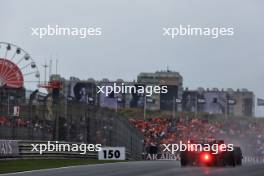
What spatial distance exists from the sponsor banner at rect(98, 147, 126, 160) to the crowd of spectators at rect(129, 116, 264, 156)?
734 centimetres

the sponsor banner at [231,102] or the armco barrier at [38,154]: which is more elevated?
the sponsor banner at [231,102]

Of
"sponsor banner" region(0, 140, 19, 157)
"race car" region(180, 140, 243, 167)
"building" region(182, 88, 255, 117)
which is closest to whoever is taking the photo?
"race car" region(180, 140, 243, 167)

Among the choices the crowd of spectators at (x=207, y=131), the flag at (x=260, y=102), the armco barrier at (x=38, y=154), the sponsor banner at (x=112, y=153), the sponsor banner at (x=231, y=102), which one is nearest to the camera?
the armco barrier at (x=38, y=154)

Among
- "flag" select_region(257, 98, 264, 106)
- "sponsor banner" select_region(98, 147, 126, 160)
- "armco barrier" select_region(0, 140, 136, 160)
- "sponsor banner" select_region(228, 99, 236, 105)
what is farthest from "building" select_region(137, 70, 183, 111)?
"sponsor banner" select_region(98, 147, 126, 160)

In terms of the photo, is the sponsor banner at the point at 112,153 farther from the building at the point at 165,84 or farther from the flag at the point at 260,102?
the flag at the point at 260,102

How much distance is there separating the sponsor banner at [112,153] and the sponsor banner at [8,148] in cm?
560

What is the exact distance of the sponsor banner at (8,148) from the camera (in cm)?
2797

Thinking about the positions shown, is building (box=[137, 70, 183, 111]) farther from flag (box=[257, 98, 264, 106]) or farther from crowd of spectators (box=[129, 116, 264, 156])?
flag (box=[257, 98, 264, 106])

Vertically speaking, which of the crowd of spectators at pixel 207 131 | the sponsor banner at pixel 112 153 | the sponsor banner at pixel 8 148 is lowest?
the sponsor banner at pixel 112 153

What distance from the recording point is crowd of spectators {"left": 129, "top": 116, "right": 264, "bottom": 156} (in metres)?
42.1

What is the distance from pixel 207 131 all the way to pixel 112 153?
12181mm

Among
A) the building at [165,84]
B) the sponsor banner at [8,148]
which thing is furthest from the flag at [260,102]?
the sponsor banner at [8,148]

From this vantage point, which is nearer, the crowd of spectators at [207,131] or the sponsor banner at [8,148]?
the sponsor banner at [8,148]

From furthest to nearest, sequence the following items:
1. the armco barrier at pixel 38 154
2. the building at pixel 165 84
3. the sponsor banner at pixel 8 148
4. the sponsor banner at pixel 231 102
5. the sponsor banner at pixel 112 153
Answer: the sponsor banner at pixel 231 102 → the building at pixel 165 84 → the sponsor banner at pixel 112 153 → the armco barrier at pixel 38 154 → the sponsor banner at pixel 8 148
